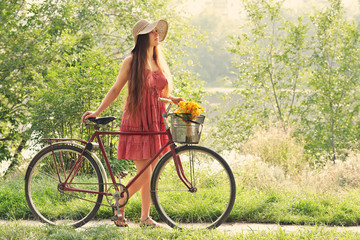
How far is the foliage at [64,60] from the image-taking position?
7113 mm

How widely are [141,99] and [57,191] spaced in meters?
1.26

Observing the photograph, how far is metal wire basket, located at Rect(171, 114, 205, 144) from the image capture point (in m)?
3.86

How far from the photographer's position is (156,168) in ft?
13.3

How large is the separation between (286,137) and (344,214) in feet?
13.2

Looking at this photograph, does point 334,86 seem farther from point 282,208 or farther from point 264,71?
point 282,208

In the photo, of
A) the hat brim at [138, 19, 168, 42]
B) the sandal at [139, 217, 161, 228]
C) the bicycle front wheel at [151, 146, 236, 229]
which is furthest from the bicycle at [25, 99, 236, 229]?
the hat brim at [138, 19, 168, 42]

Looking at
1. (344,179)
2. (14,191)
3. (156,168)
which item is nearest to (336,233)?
(156,168)

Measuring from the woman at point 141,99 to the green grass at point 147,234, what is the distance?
30cm

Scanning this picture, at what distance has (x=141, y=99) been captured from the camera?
13.5 feet

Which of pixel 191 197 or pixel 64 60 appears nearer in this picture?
pixel 191 197

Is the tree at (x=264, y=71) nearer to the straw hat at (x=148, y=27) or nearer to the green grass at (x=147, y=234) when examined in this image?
the straw hat at (x=148, y=27)

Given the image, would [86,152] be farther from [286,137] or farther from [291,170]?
[286,137]

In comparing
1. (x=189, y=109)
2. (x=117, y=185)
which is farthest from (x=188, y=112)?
(x=117, y=185)

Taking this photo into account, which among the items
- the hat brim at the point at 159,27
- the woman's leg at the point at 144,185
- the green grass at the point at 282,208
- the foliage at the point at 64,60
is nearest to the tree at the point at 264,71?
the foliage at the point at 64,60
